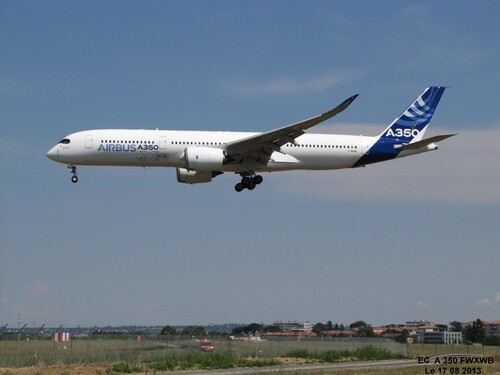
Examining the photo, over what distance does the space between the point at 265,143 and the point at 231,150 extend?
2.12 meters

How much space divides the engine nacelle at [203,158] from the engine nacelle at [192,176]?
303 cm

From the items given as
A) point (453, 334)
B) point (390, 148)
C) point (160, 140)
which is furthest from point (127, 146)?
point (453, 334)

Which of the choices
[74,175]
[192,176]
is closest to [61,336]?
[74,175]

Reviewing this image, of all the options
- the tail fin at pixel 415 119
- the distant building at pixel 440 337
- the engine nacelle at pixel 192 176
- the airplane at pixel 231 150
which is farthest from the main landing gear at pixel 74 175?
the distant building at pixel 440 337

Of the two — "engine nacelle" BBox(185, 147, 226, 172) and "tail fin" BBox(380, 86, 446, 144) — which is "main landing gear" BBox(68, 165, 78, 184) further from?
"tail fin" BBox(380, 86, 446, 144)

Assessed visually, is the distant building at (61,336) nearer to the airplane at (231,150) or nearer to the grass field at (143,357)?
the grass field at (143,357)

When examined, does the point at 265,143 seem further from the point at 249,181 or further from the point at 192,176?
the point at 192,176

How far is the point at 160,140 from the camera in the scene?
48812 mm

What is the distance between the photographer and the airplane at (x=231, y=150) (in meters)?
48.4

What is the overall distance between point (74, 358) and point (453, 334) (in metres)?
82.8

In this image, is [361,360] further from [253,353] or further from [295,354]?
[253,353]

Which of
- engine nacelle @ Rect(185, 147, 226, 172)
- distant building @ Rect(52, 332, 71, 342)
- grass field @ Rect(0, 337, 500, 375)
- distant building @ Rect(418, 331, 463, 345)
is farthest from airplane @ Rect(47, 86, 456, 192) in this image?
distant building @ Rect(418, 331, 463, 345)

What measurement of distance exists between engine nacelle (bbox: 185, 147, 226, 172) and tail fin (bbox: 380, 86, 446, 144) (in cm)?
1212

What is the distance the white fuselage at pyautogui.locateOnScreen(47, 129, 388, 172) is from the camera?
4850 cm
